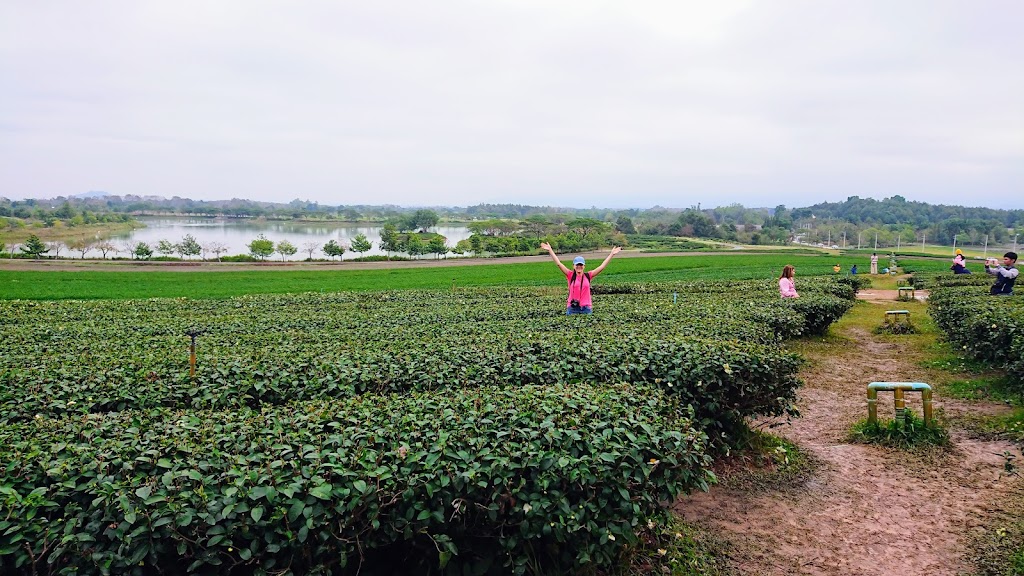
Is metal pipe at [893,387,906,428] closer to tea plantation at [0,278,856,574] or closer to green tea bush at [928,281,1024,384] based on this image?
tea plantation at [0,278,856,574]

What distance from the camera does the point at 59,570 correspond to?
3.05m

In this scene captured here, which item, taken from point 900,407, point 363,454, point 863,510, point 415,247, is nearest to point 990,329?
point 900,407

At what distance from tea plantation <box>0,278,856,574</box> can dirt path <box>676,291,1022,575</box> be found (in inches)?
33.0

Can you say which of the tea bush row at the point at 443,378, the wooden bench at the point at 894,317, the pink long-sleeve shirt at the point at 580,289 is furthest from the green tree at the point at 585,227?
the tea bush row at the point at 443,378

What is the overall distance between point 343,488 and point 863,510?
4.86 metres

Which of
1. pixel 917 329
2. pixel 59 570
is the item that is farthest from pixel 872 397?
pixel 917 329

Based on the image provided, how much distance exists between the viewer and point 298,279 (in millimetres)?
43156

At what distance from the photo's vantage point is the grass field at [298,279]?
34.0 metres

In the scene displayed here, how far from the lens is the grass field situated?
3400 centimetres

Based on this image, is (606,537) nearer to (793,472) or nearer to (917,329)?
(793,472)

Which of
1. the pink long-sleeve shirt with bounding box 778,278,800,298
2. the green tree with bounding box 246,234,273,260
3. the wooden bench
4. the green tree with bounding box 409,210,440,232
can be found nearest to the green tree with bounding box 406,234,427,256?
the green tree with bounding box 246,234,273,260

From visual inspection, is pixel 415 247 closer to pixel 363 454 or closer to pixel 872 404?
pixel 872 404

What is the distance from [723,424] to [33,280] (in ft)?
149

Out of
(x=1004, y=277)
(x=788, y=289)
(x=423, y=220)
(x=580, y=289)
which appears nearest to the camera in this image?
(x=580, y=289)
